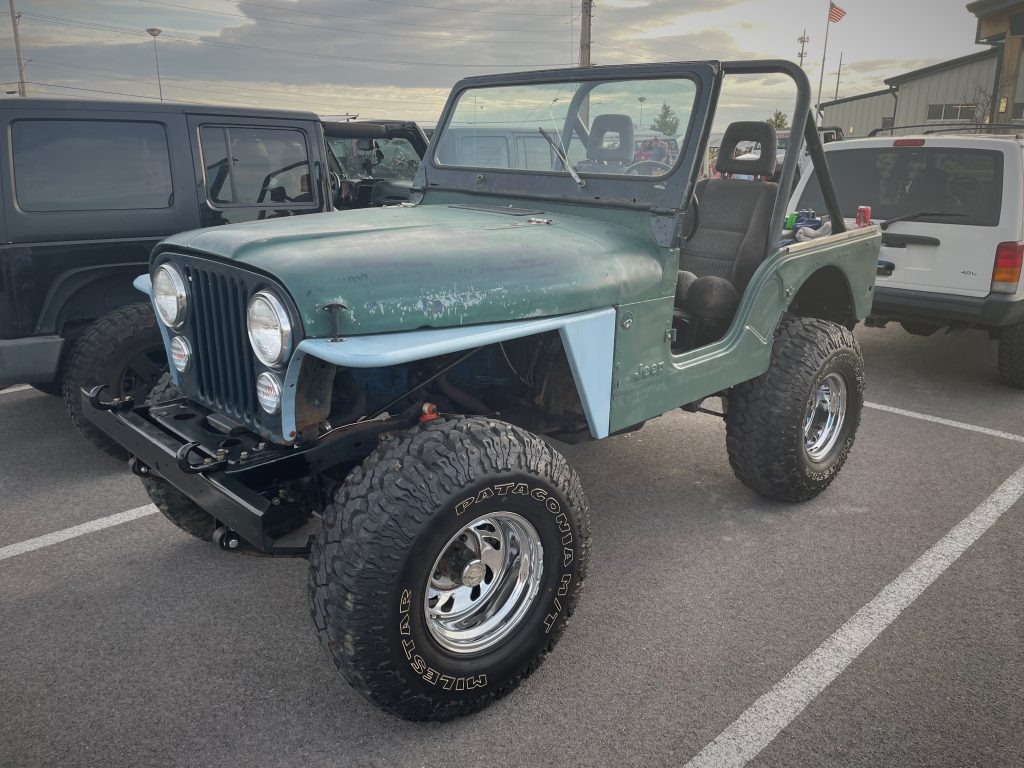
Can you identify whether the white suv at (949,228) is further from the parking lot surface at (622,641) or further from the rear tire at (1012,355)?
the parking lot surface at (622,641)

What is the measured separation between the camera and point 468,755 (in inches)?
89.9

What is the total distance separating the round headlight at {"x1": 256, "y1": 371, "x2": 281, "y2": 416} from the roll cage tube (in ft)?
7.37

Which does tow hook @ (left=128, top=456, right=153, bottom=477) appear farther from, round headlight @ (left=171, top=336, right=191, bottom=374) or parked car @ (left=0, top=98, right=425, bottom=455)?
parked car @ (left=0, top=98, right=425, bottom=455)

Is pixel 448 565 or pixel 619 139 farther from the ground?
pixel 619 139

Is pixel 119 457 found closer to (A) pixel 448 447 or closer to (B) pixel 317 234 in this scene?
(B) pixel 317 234

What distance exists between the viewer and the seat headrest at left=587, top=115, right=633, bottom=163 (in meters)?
3.30

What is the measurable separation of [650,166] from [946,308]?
346 cm

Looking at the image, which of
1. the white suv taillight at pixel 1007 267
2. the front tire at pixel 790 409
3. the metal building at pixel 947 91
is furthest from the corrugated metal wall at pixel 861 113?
the front tire at pixel 790 409

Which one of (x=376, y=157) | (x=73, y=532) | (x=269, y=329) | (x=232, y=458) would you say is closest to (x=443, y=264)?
(x=269, y=329)

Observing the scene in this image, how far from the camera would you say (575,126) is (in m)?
3.54

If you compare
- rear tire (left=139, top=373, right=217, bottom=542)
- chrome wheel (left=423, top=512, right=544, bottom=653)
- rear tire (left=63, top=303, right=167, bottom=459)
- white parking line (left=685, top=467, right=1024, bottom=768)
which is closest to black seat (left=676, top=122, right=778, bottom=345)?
white parking line (left=685, top=467, right=1024, bottom=768)

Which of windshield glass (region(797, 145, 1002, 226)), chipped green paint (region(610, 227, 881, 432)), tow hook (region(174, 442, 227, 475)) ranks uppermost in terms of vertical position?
windshield glass (region(797, 145, 1002, 226))

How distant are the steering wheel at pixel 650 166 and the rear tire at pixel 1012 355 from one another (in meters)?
3.86

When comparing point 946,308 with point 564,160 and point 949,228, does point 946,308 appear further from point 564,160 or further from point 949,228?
point 564,160
